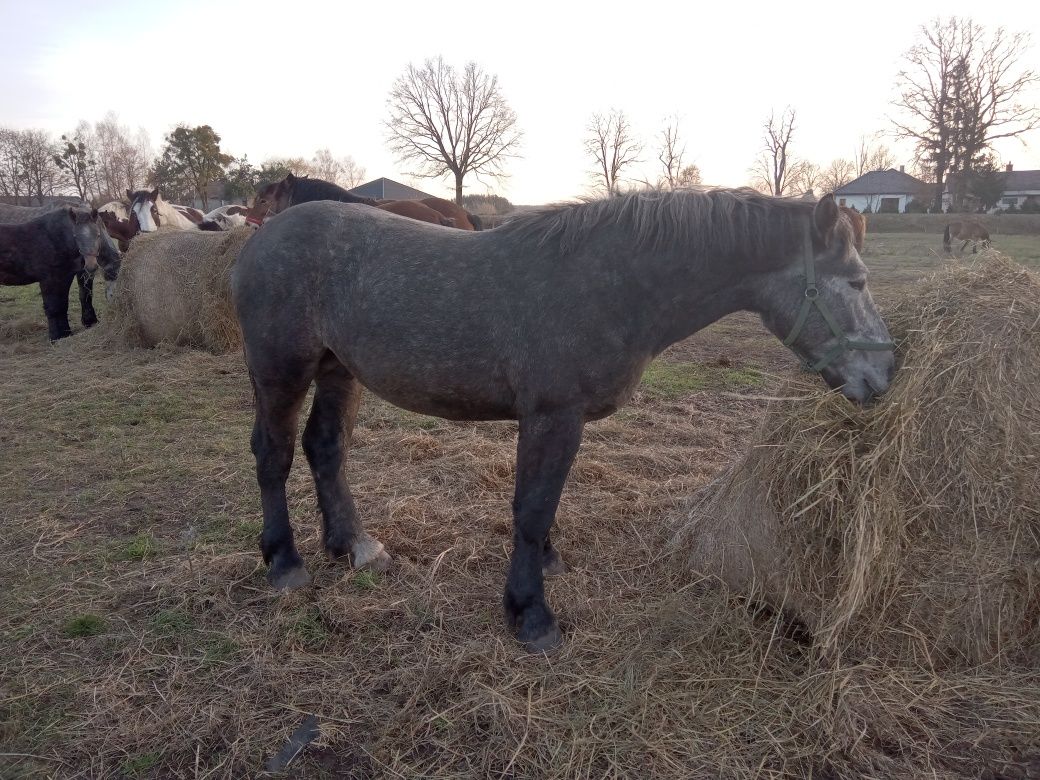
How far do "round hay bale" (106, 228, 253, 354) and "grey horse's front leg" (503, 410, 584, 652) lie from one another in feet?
22.9

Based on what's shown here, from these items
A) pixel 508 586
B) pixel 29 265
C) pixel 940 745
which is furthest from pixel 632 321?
pixel 29 265

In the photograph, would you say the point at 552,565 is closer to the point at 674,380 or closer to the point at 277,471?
the point at 277,471

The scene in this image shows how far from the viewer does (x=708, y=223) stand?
2.63 m

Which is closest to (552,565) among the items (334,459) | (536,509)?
(536,509)

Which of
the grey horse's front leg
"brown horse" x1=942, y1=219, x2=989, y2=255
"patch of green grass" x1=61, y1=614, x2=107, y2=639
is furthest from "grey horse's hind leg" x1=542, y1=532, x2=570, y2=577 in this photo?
"brown horse" x1=942, y1=219, x2=989, y2=255

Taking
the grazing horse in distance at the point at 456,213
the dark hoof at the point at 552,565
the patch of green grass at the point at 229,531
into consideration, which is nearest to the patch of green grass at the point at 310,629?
the patch of green grass at the point at 229,531

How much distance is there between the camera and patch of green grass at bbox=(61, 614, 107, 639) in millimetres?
2896

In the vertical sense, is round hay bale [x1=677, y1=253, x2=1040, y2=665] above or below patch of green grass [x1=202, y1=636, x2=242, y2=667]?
above

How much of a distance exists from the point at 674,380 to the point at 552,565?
403cm

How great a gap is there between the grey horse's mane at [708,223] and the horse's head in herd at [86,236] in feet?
33.1

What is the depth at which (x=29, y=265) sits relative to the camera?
9.91 m

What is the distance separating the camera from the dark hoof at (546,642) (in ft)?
9.11

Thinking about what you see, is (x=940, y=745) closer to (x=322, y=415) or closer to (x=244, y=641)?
(x=244, y=641)

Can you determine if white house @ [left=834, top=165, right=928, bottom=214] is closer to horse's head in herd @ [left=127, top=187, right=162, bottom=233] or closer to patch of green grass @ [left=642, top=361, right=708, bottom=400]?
horse's head in herd @ [left=127, top=187, right=162, bottom=233]
